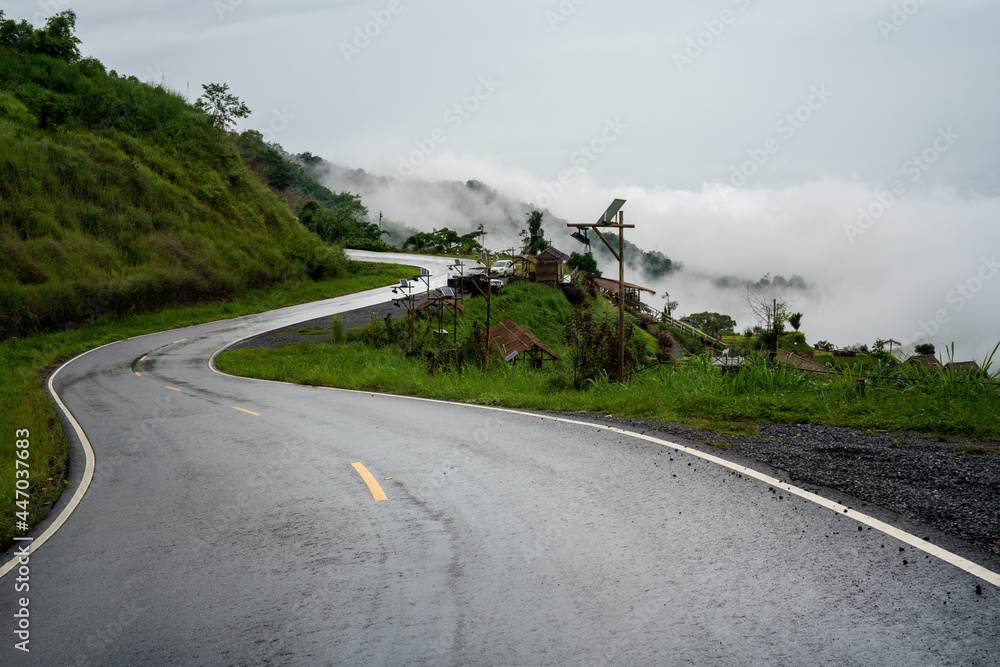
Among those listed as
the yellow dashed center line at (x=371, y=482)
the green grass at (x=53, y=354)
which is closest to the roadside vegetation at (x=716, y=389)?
the yellow dashed center line at (x=371, y=482)

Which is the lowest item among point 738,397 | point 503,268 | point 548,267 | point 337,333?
point 738,397

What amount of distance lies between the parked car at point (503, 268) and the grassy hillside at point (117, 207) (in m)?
14.2

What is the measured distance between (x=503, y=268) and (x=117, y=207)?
3113 cm

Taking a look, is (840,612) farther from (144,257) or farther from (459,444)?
(144,257)

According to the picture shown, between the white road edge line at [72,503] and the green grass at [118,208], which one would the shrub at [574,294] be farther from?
the white road edge line at [72,503]

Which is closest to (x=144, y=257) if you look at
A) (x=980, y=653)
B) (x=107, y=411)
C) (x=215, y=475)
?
(x=107, y=411)

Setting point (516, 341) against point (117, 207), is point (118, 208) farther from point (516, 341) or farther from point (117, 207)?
point (516, 341)

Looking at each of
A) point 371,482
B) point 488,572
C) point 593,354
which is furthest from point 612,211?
point 488,572

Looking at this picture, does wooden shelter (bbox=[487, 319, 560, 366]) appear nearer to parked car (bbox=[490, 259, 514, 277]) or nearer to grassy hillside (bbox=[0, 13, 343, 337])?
parked car (bbox=[490, 259, 514, 277])

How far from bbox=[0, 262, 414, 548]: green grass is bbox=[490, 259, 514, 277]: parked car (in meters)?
7.68

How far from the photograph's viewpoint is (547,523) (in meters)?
5.06

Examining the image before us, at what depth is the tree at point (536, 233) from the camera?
76.5 metres

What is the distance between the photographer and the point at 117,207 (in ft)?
142

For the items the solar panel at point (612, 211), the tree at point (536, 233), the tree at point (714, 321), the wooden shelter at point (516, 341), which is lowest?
the wooden shelter at point (516, 341)
